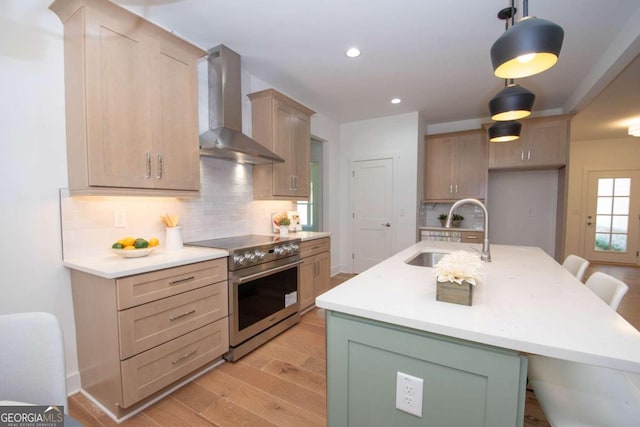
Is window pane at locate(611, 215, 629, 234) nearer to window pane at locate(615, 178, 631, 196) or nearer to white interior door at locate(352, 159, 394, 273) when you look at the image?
window pane at locate(615, 178, 631, 196)

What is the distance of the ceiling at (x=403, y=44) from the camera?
2.00 meters

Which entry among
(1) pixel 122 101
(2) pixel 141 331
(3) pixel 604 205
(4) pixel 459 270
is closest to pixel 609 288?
(4) pixel 459 270

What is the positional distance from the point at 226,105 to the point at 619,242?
7965 millimetres

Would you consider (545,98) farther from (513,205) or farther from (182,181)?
(182,181)

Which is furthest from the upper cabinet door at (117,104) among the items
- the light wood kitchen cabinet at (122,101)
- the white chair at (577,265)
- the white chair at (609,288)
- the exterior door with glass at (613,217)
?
the exterior door with glass at (613,217)

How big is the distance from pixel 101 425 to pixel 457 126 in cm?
553

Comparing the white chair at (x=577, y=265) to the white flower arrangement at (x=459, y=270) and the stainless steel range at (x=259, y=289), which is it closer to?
the white flower arrangement at (x=459, y=270)

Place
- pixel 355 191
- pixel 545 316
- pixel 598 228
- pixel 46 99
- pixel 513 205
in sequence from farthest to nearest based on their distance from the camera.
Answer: pixel 598 228, pixel 355 191, pixel 513 205, pixel 46 99, pixel 545 316

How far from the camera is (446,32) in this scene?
7.52 ft

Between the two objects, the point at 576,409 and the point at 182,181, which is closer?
the point at 576,409

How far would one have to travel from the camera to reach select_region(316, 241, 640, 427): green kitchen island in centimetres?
77

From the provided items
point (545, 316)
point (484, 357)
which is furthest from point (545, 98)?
point (484, 357)

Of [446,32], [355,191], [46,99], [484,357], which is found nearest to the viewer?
[484,357]

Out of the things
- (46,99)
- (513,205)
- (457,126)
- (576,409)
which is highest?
→ (457,126)
